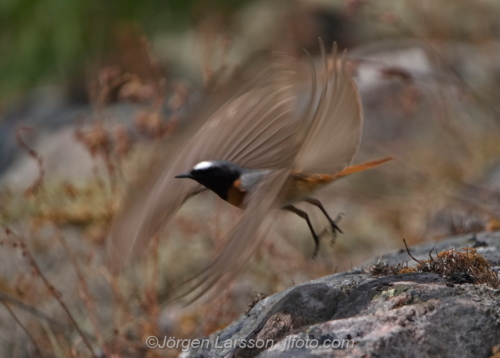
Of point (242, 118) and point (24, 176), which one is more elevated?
point (242, 118)

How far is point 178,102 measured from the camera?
4.43 metres

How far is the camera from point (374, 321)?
2090 millimetres

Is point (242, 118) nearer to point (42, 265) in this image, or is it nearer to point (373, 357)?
point (373, 357)

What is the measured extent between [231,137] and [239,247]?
45.9 inches

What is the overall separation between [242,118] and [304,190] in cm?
43

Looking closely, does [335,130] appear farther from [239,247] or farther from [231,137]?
[239,247]

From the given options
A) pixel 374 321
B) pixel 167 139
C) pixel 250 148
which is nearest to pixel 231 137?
pixel 250 148

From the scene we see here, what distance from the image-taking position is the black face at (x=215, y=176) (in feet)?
8.13

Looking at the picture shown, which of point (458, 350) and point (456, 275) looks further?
point (456, 275)

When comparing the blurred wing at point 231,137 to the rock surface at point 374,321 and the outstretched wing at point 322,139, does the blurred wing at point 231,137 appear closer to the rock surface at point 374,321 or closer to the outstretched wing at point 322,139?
the outstretched wing at point 322,139

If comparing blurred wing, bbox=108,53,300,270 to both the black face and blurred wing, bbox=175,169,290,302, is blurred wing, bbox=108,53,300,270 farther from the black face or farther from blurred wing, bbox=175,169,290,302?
blurred wing, bbox=175,169,290,302

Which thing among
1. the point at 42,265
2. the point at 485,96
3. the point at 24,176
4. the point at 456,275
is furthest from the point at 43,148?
the point at 456,275

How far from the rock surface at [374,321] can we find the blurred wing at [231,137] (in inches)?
22.8

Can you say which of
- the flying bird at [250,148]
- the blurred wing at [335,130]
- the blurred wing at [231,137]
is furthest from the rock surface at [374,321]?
the blurred wing at [231,137]
